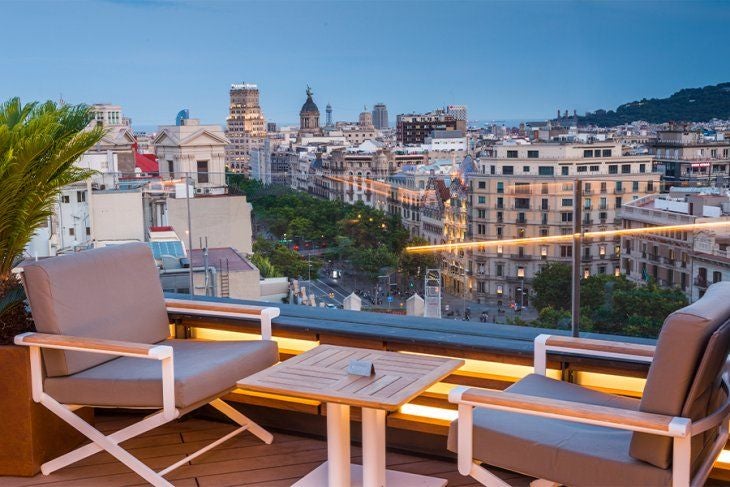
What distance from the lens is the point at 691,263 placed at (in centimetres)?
303

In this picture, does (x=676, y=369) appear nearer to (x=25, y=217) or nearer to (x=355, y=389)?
(x=355, y=389)

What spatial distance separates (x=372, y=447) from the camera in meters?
2.64

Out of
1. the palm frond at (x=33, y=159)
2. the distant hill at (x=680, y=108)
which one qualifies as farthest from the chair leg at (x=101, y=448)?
the distant hill at (x=680, y=108)

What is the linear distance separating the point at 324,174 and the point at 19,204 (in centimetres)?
164

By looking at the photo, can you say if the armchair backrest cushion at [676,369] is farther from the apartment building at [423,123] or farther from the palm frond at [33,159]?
the apartment building at [423,123]

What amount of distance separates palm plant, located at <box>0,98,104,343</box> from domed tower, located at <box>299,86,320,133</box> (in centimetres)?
8316

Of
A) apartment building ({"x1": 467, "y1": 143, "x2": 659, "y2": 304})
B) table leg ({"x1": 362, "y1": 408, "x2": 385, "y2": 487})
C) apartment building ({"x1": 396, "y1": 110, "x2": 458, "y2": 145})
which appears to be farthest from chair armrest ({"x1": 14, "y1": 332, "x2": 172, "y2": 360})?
apartment building ({"x1": 396, "y1": 110, "x2": 458, "y2": 145})

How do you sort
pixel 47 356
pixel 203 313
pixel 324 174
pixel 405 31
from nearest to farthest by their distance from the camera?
pixel 47 356, pixel 203 313, pixel 324 174, pixel 405 31

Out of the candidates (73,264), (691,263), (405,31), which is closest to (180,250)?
(73,264)

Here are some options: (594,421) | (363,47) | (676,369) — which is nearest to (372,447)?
(594,421)

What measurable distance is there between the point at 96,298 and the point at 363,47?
98.8 feet

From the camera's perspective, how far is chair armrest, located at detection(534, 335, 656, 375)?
2613mm

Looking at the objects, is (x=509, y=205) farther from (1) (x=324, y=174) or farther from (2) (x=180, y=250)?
(2) (x=180, y=250)

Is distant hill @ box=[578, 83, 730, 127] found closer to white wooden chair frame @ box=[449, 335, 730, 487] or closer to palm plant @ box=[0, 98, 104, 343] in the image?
palm plant @ box=[0, 98, 104, 343]
